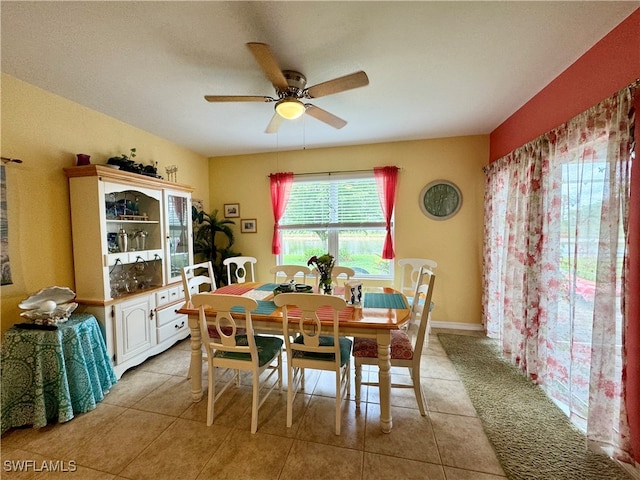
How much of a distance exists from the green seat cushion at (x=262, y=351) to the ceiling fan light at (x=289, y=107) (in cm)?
173

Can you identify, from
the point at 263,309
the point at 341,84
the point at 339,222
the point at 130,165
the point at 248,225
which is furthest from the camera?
the point at 248,225

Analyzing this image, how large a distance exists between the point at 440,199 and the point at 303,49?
261cm

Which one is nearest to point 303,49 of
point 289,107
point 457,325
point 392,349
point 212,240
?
point 289,107

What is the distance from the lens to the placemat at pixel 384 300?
6.93ft

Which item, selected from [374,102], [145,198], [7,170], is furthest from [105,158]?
[374,102]

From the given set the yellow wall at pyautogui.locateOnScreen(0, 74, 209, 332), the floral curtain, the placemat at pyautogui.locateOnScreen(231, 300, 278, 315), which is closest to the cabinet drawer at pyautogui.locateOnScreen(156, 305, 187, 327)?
the yellow wall at pyautogui.locateOnScreen(0, 74, 209, 332)

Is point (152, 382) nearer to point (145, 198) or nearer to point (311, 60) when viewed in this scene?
point (145, 198)

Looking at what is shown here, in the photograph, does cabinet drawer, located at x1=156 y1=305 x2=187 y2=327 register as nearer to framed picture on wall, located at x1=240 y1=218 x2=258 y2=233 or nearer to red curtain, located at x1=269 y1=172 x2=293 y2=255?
framed picture on wall, located at x1=240 y1=218 x2=258 y2=233

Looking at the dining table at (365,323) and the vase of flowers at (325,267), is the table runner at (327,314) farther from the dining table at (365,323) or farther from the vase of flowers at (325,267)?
the vase of flowers at (325,267)

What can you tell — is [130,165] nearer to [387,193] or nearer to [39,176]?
Answer: [39,176]

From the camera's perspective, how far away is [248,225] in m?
4.23

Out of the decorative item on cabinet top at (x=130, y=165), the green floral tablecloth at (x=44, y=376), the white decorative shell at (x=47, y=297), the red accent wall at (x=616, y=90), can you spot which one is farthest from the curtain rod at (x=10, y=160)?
the red accent wall at (x=616, y=90)

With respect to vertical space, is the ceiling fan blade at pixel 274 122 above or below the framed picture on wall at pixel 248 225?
above

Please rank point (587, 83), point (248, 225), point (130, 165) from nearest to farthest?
point (587, 83)
point (130, 165)
point (248, 225)
